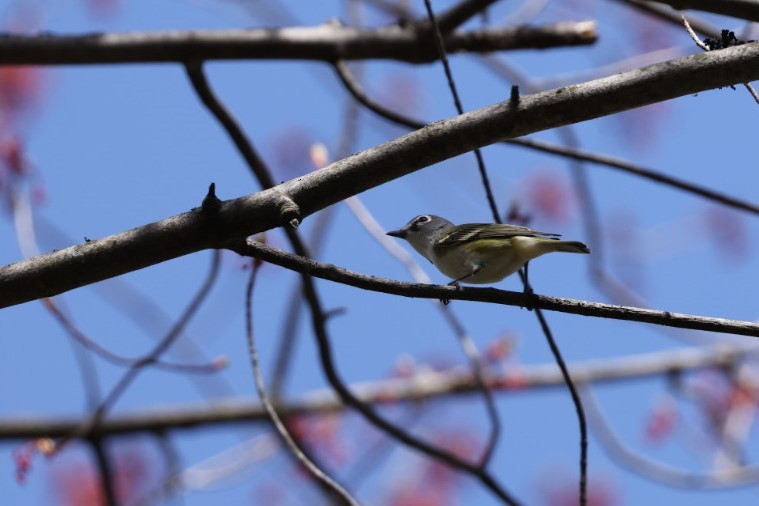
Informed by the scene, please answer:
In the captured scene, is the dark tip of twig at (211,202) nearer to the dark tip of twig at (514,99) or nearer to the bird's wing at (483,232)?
the dark tip of twig at (514,99)

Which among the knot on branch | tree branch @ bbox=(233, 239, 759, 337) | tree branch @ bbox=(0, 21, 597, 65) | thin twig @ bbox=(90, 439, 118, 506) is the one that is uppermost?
tree branch @ bbox=(0, 21, 597, 65)

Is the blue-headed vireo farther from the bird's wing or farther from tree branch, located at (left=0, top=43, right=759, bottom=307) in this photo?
tree branch, located at (left=0, top=43, right=759, bottom=307)

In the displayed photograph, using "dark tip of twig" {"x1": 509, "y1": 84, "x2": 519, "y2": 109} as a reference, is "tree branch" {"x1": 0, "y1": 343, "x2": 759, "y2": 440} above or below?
above

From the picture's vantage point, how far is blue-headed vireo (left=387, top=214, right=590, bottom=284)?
139 inches

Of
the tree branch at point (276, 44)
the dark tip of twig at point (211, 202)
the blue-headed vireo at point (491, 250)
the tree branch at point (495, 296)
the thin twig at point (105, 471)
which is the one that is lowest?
the tree branch at point (495, 296)

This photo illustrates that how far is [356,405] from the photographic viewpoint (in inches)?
169

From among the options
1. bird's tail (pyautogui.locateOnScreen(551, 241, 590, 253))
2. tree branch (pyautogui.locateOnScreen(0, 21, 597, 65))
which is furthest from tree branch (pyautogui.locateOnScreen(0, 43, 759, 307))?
tree branch (pyautogui.locateOnScreen(0, 21, 597, 65))

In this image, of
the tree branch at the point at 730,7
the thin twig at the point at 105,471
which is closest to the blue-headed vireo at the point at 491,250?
the tree branch at the point at 730,7

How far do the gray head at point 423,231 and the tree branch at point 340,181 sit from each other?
5.09 feet

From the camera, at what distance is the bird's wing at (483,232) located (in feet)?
11.8

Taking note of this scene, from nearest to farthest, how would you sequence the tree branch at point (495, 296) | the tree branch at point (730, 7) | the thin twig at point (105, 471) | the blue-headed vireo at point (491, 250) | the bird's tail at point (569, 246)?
the tree branch at point (495, 296)
the tree branch at point (730, 7)
the bird's tail at point (569, 246)
the blue-headed vireo at point (491, 250)
the thin twig at point (105, 471)

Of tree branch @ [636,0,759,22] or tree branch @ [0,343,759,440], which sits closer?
tree branch @ [636,0,759,22]

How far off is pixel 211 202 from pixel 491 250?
148cm

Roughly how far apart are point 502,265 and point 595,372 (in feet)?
13.2
